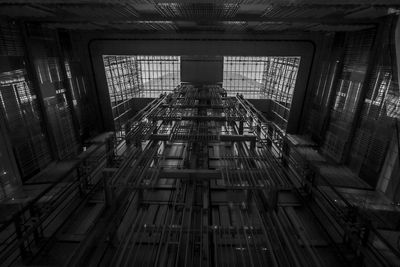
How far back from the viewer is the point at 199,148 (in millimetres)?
6137

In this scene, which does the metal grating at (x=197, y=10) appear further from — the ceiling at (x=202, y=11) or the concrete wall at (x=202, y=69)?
the concrete wall at (x=202, y=69)

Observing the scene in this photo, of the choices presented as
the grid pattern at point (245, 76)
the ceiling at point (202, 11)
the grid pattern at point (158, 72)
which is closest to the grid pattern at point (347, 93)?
the ceiling at point (202, 11)

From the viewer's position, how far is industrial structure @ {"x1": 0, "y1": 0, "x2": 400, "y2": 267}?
345 cm

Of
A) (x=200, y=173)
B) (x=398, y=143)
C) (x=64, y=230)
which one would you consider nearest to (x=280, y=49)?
(x=398, y=143)

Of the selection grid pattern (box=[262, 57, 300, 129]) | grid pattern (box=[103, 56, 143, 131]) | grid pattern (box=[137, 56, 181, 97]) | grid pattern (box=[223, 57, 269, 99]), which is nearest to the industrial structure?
grid pattern (box=[103, 56, 143, 131])

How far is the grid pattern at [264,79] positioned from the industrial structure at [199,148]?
3.51 m

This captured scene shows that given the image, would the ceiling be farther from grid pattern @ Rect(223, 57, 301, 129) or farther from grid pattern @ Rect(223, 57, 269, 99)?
grid pattern @ Rect(223, 57, 269, 99)

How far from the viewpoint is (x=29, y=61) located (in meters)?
6.94

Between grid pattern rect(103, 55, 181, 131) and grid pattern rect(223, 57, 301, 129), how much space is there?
4236 mm

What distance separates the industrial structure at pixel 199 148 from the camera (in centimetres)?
345

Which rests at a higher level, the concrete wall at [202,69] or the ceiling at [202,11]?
the ceiling at [202,11]

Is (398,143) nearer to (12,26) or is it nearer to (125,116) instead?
(12,26)

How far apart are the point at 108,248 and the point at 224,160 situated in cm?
239

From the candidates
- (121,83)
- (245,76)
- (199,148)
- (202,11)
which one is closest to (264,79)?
(245,76)
